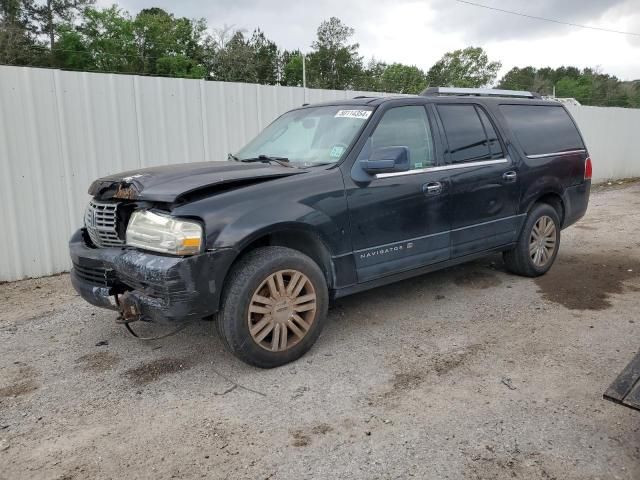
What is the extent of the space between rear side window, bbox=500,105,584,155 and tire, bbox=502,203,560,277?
2.16 feet

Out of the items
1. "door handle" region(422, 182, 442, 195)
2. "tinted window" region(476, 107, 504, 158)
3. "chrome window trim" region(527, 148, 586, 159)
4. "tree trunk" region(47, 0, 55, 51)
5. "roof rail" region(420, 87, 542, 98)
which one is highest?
"tree trunk" region(47, 0, 55, 51)

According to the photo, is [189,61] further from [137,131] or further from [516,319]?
[516,319]

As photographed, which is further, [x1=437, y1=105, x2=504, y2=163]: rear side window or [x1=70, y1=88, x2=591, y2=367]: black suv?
[x1=437, y1=105, x2=504, y2=163]: rear side window

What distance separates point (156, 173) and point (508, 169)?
11.0 ft

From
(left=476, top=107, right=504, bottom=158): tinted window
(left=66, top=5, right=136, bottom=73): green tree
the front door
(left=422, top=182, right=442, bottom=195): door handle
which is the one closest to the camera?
the front door

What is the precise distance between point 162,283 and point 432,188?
7.80 ft

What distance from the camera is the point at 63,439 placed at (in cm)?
282

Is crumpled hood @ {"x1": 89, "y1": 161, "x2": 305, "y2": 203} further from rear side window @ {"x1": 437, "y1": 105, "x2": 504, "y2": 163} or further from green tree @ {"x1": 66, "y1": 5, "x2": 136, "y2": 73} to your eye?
green tree @ {"x1": 66, "y1": 5, "x2": 136, "y2": 73}

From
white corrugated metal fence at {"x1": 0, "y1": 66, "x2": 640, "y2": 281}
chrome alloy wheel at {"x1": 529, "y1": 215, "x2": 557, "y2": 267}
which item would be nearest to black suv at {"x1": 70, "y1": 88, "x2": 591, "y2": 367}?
chrome alloy wheel at {"x1": 529, "y1": 215, "x2": 557, "y2": 267}

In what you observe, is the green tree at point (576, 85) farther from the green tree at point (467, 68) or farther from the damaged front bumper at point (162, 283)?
the damaged front bumper at point (162, 283)

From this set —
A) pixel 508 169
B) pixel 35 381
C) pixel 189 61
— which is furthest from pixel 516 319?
pixel 189 61

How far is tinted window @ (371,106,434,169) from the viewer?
13.5 ft

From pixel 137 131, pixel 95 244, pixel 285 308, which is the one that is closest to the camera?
pixel 285 308

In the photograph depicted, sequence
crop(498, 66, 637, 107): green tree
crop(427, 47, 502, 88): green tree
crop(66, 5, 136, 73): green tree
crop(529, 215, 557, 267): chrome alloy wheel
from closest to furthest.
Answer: crop(529, 215, 557, 267): chrome alloy wheel
crop(66, 5, 136, 73): green tree
crop(498, 66, 637, 107): green tree
crop(427, 47, 502, 88): green tree
